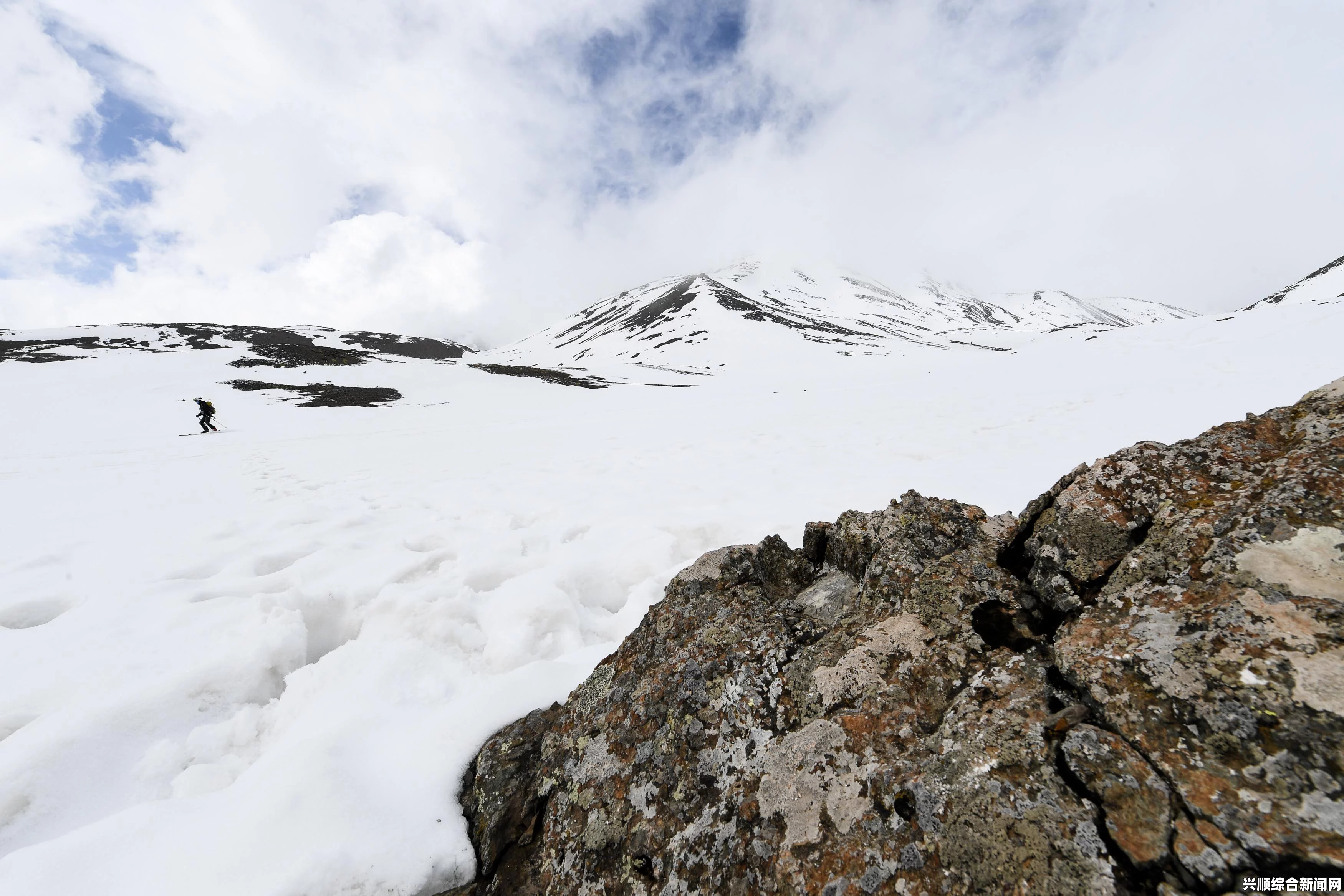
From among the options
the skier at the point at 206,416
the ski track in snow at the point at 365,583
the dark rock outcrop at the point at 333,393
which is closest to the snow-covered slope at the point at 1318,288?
the ski track in snow at the point at 365,583

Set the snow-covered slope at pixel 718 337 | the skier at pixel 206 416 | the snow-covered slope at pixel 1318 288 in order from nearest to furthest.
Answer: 1. the skier at pixel 206 416
2. the snow-covered slope at pixel 1318 288
3. the snow-covered slope at pixel 718 337

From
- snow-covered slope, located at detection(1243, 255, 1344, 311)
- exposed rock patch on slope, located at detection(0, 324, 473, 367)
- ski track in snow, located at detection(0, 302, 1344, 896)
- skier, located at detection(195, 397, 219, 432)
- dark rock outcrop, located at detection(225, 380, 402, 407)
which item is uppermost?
snow-covered slope, located at detection(1243, 255, 1344, 311)

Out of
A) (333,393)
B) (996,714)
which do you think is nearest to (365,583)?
(996,714)

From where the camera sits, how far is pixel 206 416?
74.6 feet

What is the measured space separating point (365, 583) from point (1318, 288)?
437ft

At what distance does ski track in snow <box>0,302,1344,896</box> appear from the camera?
2.78 m

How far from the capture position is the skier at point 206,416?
73.6ft

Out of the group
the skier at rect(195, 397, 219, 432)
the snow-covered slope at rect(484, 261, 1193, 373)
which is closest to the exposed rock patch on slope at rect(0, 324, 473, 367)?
the skier at rect(195, 397, 219, 432)

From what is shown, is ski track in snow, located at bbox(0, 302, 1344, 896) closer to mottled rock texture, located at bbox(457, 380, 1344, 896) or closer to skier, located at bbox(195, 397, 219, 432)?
mottled rock texture, located at bbox(457, 380, 1344, 896)

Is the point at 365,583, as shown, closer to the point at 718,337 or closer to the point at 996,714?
the point at 996,714

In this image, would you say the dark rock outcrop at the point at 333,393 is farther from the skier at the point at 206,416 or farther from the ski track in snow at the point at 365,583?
the ski track in snow at the point at 365,583

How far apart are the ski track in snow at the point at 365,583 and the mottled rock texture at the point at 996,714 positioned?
38.0 inches

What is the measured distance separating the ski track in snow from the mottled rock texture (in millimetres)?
965

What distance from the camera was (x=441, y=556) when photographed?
259 inches
